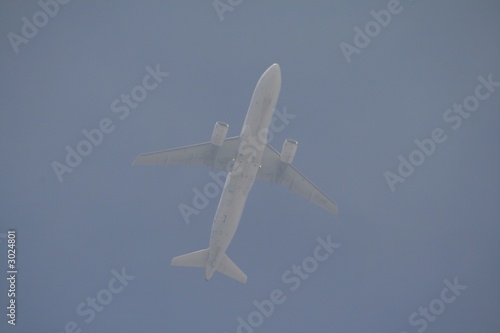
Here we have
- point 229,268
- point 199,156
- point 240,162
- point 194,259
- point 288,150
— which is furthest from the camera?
point 229,268

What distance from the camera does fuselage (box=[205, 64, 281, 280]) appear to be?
4506 cm

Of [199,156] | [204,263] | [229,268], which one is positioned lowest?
[229,268]

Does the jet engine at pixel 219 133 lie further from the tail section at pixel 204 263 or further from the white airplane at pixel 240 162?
the tail section at pixel 204 263

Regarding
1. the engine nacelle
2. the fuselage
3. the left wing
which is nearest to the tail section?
the fuselage

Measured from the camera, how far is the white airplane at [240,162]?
149 ft

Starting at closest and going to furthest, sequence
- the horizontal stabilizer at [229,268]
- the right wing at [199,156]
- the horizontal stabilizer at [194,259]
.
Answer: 1. the right wing at [199,156]
2. the horizontal stabilizer at [194,259]
3. the horizontal stabilizer at [229,268]

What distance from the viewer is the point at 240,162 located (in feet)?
156

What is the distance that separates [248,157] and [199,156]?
18.1ft

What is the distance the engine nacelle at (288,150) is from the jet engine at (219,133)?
200 inches

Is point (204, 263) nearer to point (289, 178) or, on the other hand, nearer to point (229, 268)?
point (229, 268)

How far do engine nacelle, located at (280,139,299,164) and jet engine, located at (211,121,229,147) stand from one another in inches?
200

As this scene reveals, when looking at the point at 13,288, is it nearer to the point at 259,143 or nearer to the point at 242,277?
the point at 242,277

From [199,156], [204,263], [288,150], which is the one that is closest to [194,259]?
[204,263]

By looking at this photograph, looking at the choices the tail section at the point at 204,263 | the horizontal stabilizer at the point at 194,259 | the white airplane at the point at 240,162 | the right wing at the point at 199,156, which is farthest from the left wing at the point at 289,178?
the horizontal stabilizer at the point at 194,259
